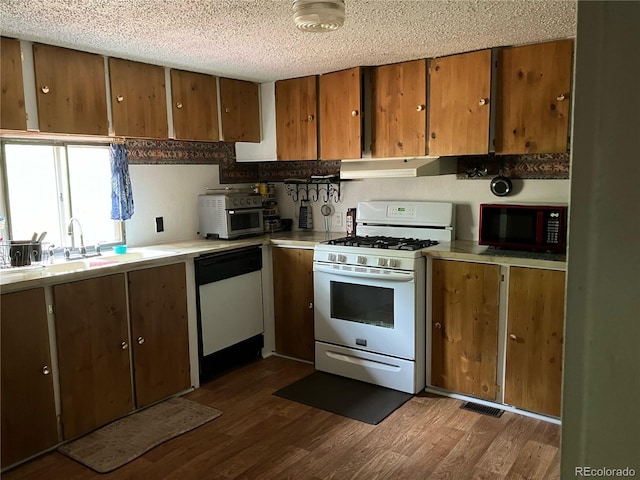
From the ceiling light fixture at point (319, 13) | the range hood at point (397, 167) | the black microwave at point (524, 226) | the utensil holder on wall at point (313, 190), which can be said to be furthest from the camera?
the utensil holder on wall at point (313, 190)

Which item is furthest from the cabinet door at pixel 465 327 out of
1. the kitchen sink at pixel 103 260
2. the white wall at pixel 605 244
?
the white wall at pixel 605 244

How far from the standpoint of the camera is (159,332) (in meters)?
3.28

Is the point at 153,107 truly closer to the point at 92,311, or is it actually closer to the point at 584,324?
the point at 92,311

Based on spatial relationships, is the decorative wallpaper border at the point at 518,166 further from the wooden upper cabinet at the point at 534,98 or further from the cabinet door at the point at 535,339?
the cabinet door at the point at 535,339

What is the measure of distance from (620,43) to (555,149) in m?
2.55

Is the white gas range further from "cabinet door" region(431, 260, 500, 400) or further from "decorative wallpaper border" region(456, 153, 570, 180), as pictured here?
"decorative wallpaper border" region(456, 153, 570, 180)

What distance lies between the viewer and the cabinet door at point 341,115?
12.1 feet

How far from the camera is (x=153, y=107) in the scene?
11.3 ft

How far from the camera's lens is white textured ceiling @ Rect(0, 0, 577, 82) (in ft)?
7.54

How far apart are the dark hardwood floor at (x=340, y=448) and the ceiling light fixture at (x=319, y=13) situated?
2.08 metres

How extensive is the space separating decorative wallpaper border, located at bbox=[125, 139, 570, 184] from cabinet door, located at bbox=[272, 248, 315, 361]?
833mm

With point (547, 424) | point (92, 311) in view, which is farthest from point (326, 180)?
point (547, 424)

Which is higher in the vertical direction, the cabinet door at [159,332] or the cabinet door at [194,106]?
the cabinet door at [194,106]

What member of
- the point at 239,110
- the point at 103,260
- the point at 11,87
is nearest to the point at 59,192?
the point at 103,260
